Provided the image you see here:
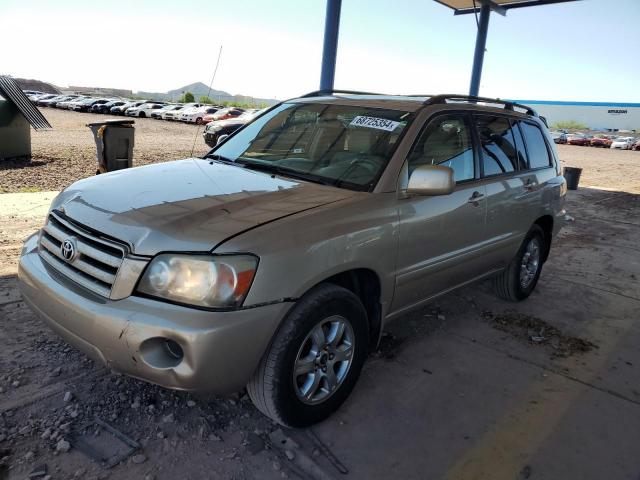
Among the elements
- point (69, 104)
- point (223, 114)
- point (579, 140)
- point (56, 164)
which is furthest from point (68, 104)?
point (579, 140)

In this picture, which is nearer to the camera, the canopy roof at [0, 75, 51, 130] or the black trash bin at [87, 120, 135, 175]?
the black trash bin at [87, 120, 135, 175]

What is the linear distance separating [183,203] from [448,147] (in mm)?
1901

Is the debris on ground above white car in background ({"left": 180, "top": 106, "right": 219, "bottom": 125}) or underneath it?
underneath

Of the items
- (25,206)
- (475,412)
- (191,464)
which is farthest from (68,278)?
(25,206)

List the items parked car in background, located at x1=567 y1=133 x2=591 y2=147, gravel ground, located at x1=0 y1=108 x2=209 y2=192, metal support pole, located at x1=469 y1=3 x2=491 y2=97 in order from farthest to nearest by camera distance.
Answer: parked car in background, located at x1=567 y1=133 x2=591 y2=147 → metal support pole, located at x1=469 y1=3 x2=491 y2=97 → gravel ground, located at x1=0 y1=108 x2=209 y2=192

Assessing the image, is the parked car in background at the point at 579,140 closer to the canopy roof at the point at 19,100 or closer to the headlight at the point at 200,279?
the canopy roof at the point at 19,100

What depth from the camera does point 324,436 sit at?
2670mm

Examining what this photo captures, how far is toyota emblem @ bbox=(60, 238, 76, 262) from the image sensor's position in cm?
247

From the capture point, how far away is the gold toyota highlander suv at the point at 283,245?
2.21m

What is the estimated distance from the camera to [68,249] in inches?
98.1

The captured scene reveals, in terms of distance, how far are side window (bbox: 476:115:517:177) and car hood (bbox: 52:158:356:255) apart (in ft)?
4.94

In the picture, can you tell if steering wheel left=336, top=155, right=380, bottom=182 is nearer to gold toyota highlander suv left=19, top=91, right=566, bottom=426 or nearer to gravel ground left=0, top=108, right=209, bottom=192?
gold toyota highlander suv left=19, top=91, right=566, bottom=426

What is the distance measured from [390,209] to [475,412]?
1.31 meters

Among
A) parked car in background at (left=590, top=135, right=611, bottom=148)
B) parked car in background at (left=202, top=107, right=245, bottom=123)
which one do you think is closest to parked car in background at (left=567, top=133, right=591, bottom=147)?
parked car in background at (left=590, top=135, right=611, bottom=148)
